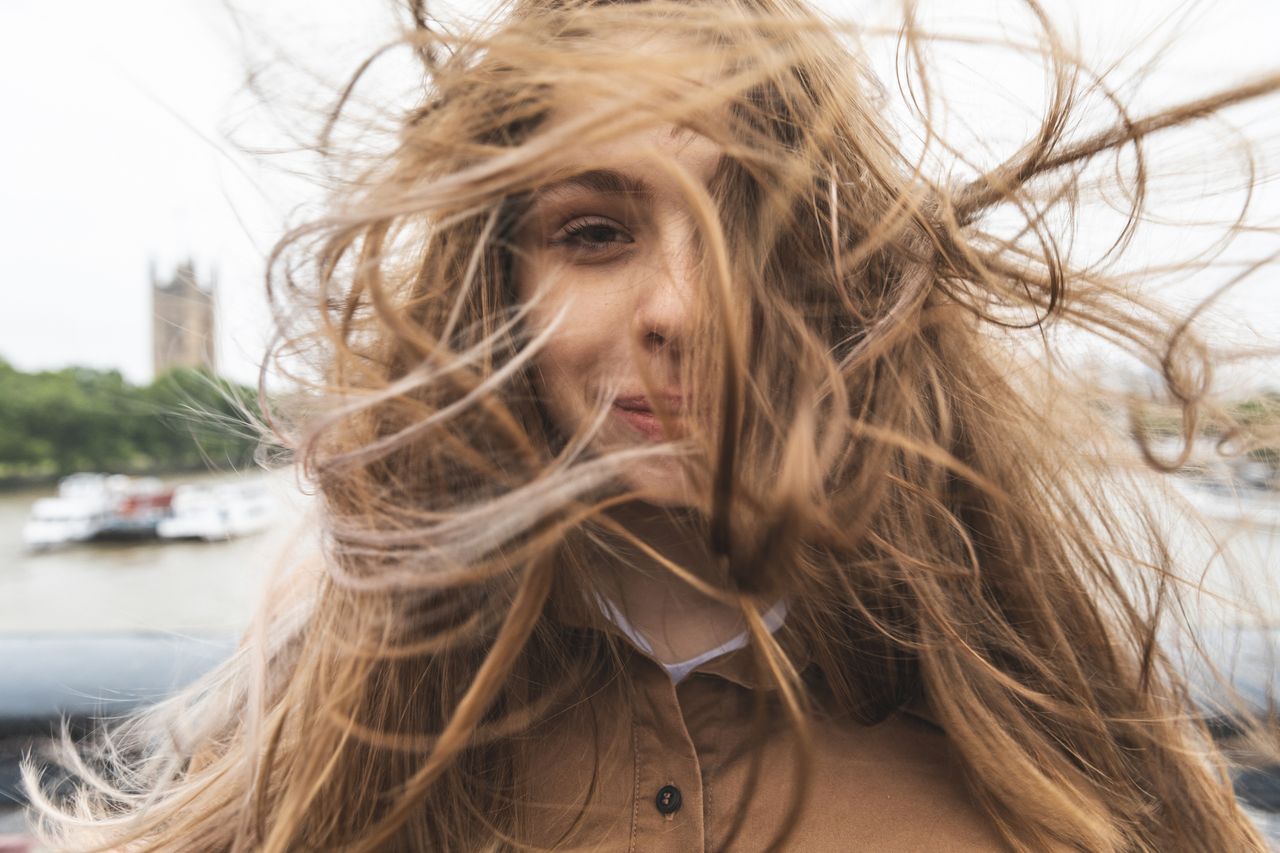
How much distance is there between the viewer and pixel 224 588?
139cm

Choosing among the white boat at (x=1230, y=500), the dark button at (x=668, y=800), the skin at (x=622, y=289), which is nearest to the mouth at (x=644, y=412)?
the skin at (x=622, y=289)

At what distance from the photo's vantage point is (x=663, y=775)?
673 millimetres

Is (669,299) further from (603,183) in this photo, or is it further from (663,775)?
(663,775)

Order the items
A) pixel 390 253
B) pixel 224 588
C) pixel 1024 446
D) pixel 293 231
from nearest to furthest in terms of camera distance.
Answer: pixel 293 231 → pixel 390 253 → pixel 1024 446 → pixel 224 588

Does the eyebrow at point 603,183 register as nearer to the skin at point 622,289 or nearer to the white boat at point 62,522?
the skin at point 622,289

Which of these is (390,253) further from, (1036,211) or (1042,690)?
(1042,690)

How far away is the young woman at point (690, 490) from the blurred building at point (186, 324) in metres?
0.26

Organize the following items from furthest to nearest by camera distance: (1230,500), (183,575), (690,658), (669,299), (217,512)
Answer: (183,575), (217,512), (1230,500), (690,658), (669,299)

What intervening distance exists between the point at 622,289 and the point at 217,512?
5.11ft

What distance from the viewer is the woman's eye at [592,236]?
676 mm

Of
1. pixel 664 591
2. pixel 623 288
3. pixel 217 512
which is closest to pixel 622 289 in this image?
pixel 623 288

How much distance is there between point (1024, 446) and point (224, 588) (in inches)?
50.9

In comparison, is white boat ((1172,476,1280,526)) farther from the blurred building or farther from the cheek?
the blurred building

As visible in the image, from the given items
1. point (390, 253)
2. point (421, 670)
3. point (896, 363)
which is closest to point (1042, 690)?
point (896, 363)
